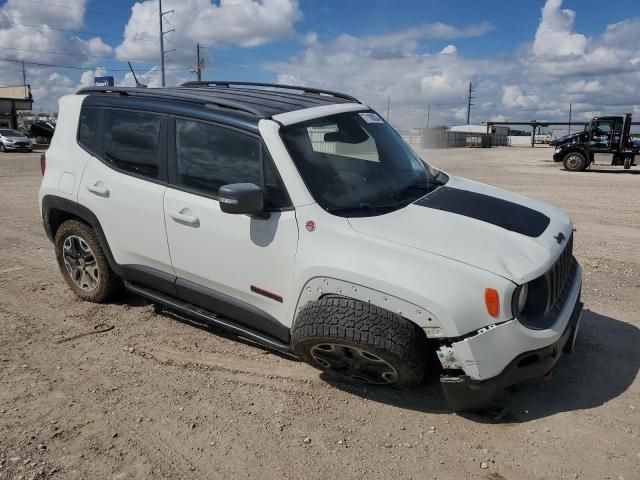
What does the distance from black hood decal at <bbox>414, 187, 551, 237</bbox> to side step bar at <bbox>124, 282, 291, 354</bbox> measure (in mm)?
1329

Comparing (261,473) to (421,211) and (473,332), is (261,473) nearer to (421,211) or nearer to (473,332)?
(473,332)

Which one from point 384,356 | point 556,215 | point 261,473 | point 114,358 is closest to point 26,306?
point 114,358

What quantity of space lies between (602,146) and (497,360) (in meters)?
23.1

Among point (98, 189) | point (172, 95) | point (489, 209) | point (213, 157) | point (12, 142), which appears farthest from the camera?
point (12, 142)

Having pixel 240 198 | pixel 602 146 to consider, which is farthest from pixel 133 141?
pixel 602 146

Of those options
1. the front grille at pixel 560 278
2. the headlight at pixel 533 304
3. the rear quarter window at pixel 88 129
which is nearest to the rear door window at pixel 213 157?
the rear quarter window at pixel 88 129

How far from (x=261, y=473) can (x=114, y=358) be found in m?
1.72

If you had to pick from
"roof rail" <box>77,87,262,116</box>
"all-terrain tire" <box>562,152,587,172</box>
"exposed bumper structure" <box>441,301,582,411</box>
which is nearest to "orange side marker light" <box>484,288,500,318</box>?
"exposed bumper structure" <box>441,301,582,411</box>

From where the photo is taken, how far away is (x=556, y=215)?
3.79 meters

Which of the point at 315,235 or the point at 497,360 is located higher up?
the point at 315,235

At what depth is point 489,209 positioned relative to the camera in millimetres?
3477

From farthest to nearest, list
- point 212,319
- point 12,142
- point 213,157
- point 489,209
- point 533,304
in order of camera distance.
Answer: point 12,142 < point 212,319 < point 213,157 < point 489,209 < point 533,304

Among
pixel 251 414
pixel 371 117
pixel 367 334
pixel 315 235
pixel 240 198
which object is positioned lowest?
pixel 251 414

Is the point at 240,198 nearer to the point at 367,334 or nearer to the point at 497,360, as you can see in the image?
the point at 367,334
